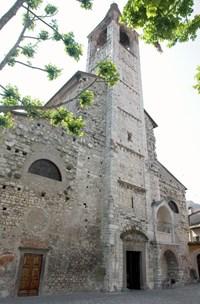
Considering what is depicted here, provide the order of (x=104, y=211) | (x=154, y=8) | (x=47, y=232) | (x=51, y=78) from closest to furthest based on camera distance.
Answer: (x=154, y=8), (x=51, y=78), (x=47, y=232), (x=104, y=211)

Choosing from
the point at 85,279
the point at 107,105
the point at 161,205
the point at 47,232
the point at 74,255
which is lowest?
the point at 85,279

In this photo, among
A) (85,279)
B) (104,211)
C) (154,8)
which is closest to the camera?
(154,8)

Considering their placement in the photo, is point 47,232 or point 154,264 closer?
point 47,232

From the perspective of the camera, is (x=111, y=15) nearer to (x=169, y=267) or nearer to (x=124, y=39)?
(x=124, y=39)

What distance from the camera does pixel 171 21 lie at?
5.03 metres

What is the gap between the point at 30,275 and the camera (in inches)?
298

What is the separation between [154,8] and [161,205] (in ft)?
34.7

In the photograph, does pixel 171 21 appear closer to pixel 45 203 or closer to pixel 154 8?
pixel 154 8

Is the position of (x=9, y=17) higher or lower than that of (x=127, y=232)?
higher

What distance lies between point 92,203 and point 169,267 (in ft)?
22.4

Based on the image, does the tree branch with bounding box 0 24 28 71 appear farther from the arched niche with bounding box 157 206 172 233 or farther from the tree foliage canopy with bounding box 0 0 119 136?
the arched niche with bounding box 157 206 172 233

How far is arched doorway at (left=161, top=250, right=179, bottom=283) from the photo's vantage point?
40.9 feet

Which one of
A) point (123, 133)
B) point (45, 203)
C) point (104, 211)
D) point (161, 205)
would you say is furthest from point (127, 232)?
point (123, 133)

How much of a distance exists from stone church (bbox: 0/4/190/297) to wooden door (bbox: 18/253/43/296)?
3cm
